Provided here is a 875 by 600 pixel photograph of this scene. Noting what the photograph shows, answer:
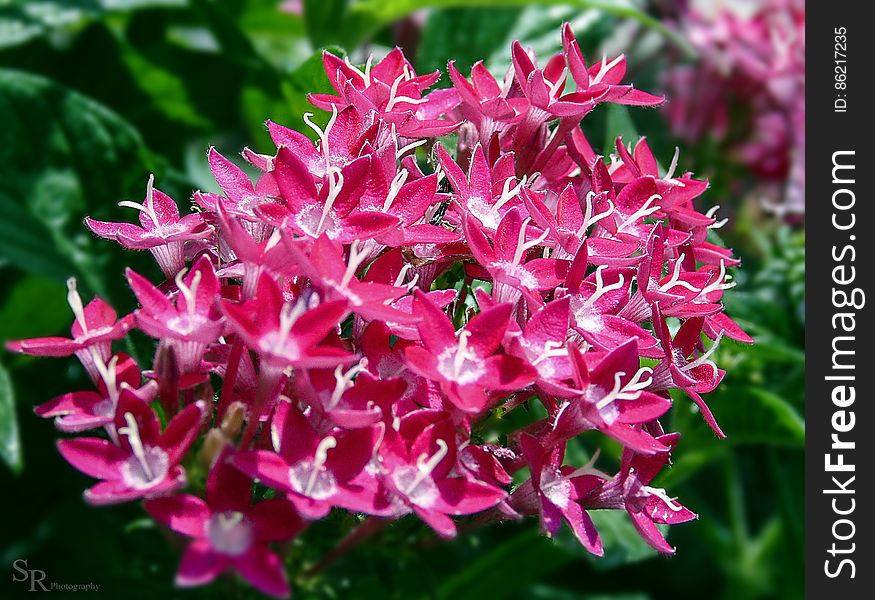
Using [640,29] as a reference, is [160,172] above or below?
below

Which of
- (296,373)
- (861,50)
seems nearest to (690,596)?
(861,50)

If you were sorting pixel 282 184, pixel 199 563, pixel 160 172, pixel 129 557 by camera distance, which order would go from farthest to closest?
pixel 129 557 < pixel 160 172 < pixel 282 184 < pixel 199 563

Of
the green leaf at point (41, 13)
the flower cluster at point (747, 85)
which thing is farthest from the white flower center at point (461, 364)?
the flower cluster at point (747, 85)

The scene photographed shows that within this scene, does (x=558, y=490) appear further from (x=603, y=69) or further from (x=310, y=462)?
(x=603, y=69)

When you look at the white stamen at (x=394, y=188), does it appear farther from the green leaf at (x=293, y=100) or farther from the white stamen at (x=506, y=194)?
the green leaf at (x=293, y=100)

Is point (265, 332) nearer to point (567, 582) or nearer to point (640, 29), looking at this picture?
point (567, 582)

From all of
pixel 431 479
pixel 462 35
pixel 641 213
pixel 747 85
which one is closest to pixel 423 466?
pixel 431 479
